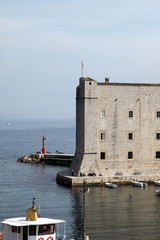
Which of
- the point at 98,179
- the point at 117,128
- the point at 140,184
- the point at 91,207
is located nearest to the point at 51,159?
the point at 117,128

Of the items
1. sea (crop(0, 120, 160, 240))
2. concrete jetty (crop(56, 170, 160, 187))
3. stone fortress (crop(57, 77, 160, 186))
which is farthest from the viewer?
stone fortress (crop(57, 77, 160, 186))

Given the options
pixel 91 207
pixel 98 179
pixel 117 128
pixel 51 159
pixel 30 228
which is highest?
pixel 117 128

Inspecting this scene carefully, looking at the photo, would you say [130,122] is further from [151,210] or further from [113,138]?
[151,210]

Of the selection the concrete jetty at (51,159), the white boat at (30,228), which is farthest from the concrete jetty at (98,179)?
the white boat at (30,228)

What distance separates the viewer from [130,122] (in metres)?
71.9

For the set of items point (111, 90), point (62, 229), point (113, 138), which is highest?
point (111, 90)

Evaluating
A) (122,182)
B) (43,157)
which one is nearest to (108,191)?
(122,182)

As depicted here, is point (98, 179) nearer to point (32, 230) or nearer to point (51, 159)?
point (32, 230)

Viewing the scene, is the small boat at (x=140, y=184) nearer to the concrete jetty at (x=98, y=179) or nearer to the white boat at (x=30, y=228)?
the concrete jetty at (x=98, y=179)

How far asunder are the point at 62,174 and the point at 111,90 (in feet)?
39.0

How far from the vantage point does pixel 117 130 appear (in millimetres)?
71438

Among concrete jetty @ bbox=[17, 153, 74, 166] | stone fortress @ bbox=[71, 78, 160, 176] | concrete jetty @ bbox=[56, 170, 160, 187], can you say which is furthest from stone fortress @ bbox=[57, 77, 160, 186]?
concrete jetty @ bbox=[17, 153, 74, 166]

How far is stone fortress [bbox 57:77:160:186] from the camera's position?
69.6 m

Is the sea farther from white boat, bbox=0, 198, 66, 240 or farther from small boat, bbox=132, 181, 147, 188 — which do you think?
white boat, bbox=0, 198, 66, 240
